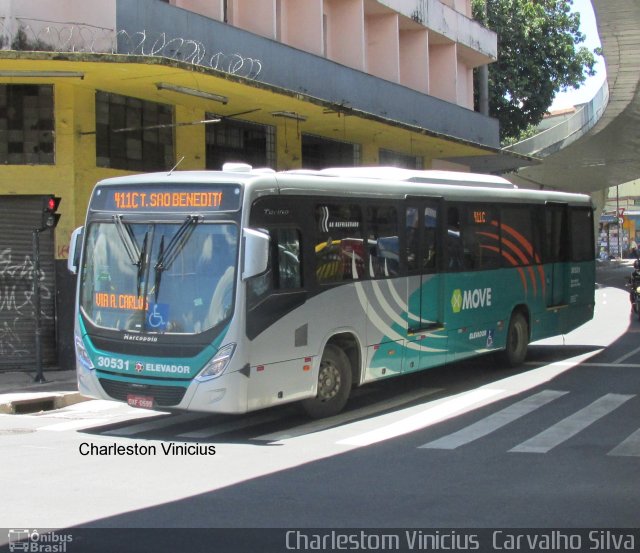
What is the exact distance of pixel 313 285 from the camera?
10.7 metres

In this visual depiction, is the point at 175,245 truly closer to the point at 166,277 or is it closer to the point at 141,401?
the point at 166,277

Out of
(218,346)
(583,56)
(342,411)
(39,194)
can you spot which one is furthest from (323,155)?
(583,56)

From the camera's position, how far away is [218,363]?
9617 millimetres

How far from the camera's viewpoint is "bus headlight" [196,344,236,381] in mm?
9609

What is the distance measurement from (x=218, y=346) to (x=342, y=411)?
277cm

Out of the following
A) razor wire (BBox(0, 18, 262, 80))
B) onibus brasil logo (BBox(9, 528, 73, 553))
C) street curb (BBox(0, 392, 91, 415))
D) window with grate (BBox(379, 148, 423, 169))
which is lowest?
street curb (BBox(0, 392, 91, 415))

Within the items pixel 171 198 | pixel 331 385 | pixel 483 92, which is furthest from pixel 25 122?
pixel 483 92

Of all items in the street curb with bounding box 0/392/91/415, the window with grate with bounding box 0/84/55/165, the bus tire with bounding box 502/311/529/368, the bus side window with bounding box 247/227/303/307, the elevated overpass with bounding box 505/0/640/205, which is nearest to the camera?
the bus side window with bounding box 247/227/303/307

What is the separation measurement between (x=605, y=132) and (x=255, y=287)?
28667 millimetres

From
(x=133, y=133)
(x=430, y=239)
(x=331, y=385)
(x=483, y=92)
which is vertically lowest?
(x=331, y=385)

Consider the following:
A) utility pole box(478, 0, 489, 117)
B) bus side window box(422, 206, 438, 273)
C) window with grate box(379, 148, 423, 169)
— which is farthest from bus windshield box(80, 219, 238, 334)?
utility pole box(478, 0, 489, 117)

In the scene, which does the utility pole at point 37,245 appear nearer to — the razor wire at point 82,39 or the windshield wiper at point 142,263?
the razor wire at point 82,39

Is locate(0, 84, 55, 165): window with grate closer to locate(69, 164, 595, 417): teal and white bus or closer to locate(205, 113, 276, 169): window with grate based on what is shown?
locate(205, 113, 276, 169): window with grate

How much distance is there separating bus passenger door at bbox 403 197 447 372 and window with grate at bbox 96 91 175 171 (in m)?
5.91
